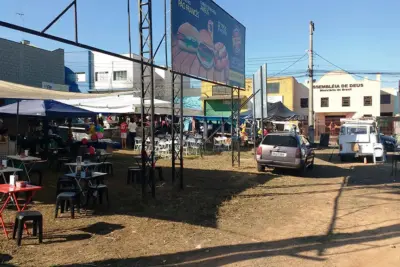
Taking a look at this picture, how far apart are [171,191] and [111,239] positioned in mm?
4040

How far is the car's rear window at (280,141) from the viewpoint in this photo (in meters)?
13.3

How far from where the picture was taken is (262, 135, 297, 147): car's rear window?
43.6 feet

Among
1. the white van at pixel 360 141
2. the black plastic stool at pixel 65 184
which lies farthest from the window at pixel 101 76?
the black plastic stool at pixel 65 184

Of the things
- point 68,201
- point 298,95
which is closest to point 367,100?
point 298,95

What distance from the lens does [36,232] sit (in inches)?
247

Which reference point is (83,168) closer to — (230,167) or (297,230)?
(297,230)

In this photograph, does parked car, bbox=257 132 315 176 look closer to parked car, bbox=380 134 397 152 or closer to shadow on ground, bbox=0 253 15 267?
shadow on ground, bbox=0 253 15 267

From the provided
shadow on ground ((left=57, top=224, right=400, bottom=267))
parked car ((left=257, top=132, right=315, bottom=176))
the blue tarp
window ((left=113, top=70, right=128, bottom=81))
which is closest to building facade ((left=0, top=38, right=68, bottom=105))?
the blue tarp

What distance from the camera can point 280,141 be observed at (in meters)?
13.5

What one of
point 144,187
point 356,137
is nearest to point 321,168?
point 356,137

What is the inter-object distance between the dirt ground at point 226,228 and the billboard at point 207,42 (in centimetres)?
346

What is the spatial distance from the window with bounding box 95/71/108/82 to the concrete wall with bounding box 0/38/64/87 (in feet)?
47.4

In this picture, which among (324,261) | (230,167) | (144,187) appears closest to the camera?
(324,261)

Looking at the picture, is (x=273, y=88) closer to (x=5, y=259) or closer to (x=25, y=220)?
(x=25, y=220)
